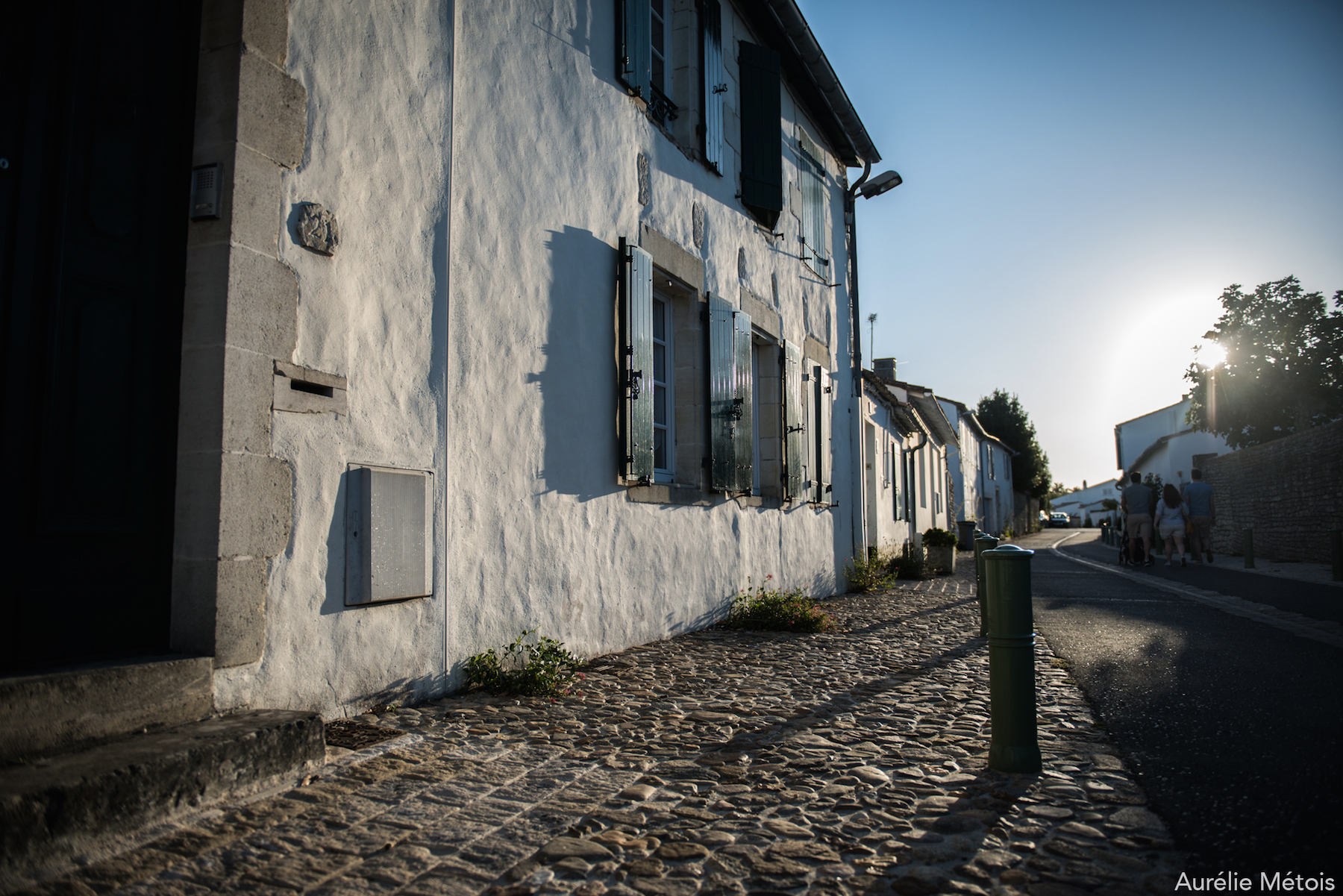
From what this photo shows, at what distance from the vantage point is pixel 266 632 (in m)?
3.00

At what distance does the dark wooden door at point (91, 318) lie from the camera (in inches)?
96.5

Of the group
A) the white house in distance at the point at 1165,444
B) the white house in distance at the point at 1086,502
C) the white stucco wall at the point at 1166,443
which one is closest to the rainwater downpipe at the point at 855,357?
the white house in distance at the point at 1165,444

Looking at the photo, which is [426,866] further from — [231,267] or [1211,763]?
[1211,763]

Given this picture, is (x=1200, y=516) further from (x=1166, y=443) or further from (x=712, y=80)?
(x=1166, y=443)

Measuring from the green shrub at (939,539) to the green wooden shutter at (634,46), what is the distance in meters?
9.97

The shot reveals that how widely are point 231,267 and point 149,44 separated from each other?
860 millimetres

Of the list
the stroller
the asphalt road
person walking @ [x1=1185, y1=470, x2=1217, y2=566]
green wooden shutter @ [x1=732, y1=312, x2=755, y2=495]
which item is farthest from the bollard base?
person walking @ [x1=1185, y1=470, x2=1217, y2=566]

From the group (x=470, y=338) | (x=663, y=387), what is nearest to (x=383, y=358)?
(x=470, y=338)

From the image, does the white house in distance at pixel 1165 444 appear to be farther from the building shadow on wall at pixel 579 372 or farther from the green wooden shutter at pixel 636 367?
the building shadow on wall at pixel 579 372

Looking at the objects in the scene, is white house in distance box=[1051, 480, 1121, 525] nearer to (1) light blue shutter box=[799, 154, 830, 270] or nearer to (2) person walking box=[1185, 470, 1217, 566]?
(2) person walking box=[1185, 470, 1217, 566]

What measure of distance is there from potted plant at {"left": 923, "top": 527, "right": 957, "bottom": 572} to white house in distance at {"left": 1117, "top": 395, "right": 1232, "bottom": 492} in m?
16.4

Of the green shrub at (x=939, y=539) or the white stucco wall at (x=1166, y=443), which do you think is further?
the white stucco wall at (x=1166, y=443)

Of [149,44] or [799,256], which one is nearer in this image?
[149,44]

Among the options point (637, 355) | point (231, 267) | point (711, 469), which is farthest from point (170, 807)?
point (711, 469)
